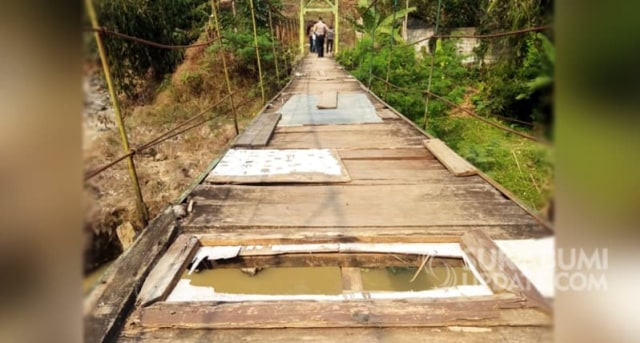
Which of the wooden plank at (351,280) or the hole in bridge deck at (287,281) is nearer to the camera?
the wooden plank at (351,280)

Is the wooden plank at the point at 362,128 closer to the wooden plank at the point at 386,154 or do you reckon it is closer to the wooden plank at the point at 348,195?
the wooden plank at the point at 386,154

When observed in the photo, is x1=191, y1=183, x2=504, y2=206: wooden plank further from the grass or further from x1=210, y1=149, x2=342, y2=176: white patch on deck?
the grass

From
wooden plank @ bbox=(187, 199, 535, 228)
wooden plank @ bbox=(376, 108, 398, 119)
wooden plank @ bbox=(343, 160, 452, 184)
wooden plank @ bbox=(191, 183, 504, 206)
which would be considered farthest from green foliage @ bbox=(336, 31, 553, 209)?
wooden plank @ bbox=(187, 199, 535, 228)

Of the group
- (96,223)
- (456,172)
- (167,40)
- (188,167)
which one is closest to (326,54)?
(167,40)

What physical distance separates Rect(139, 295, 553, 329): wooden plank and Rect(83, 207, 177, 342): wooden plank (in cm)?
5

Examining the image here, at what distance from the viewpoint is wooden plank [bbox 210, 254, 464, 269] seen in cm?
106

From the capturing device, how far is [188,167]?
20.2 ft

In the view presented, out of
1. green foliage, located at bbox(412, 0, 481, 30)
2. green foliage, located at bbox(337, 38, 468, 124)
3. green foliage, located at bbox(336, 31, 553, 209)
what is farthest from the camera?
green foliage, located at bbox(412, 0, 481, 30)

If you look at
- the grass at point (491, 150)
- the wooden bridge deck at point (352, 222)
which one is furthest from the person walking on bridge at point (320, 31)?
the wooden bridge deck at point (352, 222)

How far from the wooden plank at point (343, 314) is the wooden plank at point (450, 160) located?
879 mm

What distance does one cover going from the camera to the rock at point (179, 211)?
1229mm
